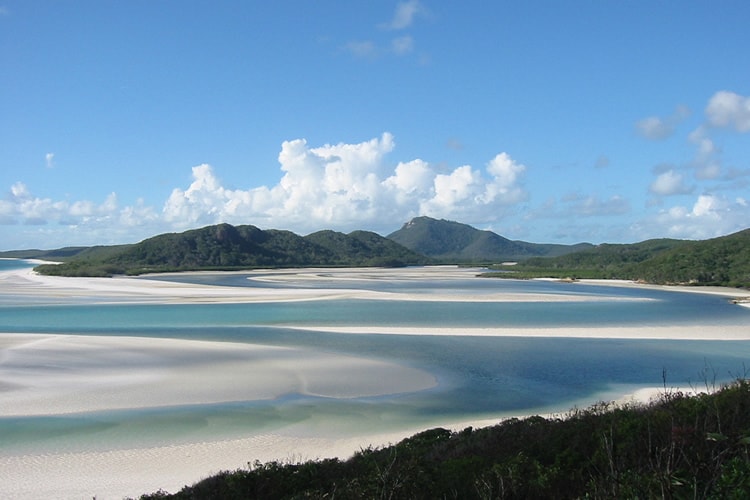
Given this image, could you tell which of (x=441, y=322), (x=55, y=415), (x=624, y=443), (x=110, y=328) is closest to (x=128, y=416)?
(x=55, y=415)

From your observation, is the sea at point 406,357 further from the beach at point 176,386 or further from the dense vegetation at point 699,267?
the dense vegetation at point 699,267

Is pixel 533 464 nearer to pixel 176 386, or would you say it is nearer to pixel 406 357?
pixel 176 386

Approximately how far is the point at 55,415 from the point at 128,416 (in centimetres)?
188

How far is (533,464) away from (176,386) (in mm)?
14047

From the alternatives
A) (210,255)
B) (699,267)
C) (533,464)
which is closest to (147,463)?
(533,464)

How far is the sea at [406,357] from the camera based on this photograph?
47.1 feet

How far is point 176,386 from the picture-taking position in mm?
18531

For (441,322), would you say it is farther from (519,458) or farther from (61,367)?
(519,458)

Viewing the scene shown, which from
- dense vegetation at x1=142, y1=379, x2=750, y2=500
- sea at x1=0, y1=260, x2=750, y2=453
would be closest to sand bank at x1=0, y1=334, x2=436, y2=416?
sea at x1=0, y1=260, x2=750, y2=453

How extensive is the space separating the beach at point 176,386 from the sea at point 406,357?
597 mm

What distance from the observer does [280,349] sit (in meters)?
25.6

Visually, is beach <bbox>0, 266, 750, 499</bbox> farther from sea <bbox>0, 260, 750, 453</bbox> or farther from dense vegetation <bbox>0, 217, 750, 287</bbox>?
dense vegetation <bbox>0, 217, 750, 287</bbox>

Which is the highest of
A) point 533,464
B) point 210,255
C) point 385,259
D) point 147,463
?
point 210,255

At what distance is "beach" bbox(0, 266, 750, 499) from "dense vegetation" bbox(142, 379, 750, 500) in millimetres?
3481
